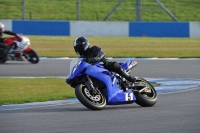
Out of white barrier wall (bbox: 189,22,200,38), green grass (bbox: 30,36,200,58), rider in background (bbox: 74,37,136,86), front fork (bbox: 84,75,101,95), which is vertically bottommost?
green grass (bbox: 30,36,200,58)

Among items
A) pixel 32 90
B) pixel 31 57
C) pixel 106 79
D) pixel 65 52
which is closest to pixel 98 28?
pixel 65 52

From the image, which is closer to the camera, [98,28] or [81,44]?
[81,44]

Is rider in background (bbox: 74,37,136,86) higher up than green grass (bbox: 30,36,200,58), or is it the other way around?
rider in background (bbox: 74,37,136,86)

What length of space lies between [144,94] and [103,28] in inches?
916

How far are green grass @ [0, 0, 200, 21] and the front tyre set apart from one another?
2527 centimetres

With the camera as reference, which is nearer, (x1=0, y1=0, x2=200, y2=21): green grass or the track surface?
the track surface

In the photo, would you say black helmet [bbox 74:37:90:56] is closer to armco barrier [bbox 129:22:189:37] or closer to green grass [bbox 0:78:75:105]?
green grass [bbox 0:78:75:105]

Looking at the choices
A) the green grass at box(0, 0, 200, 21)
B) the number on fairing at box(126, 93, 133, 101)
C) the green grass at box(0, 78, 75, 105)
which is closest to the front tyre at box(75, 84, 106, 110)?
the number on fairing at box(126, 93, 133, 101)

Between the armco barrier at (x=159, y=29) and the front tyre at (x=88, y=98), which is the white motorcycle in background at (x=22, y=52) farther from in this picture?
the armco barrier at (x=159, y=29)

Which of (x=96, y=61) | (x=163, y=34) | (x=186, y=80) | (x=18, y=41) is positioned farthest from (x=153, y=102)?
(x=163, y=34)

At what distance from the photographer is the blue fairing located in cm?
1087

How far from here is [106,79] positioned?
36.0 feet

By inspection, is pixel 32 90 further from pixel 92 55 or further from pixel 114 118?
pixel 114 118

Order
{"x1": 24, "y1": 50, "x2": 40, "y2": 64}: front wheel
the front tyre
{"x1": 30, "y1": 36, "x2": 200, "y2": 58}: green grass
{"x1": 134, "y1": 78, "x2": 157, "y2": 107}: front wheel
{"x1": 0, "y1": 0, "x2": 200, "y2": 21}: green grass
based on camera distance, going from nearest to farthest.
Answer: the front tyre
{"x1": 134, "y1": 78, "x2": 157, "y2": 107}: front wheel
{"x1": 24, "y1": 50, "x2": 40, "y2": 64}: front wheel
{"x1": 30, "y1": 36, "x2": 200, "y2": 58}: green grass
{"x1": 0, "y1": 0, "x2": 200, "y2": 21}: green grass
